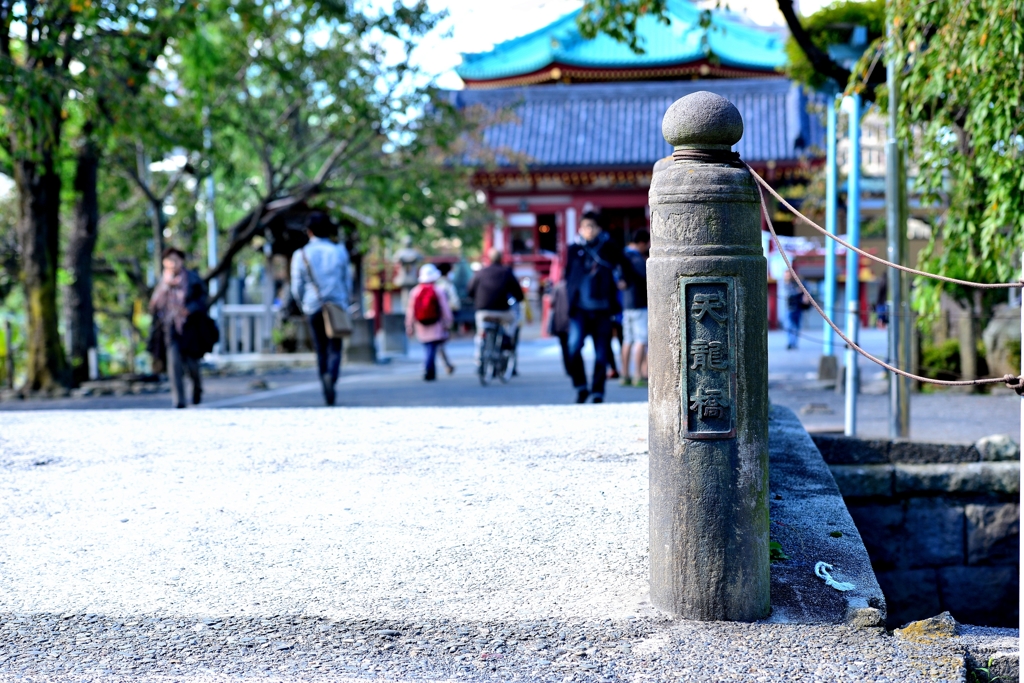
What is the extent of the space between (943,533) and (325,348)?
5594mm

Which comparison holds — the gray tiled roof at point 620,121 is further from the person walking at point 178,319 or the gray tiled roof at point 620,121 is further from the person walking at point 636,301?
the person walking at point 178,319

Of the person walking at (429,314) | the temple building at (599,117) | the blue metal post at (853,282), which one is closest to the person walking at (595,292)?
the blue metal post at (853,282)

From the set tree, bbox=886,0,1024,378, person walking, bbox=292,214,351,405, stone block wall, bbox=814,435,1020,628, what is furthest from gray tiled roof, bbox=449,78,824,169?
stone block wall, bbox=814,435,1020,628

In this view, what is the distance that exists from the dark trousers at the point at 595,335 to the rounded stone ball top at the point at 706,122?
572 centimetres

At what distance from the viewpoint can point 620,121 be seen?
95.2 ft

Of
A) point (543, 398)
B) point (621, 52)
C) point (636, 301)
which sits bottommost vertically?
point (543, 398)

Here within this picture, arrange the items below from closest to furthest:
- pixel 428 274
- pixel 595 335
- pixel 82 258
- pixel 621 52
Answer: pixel 595 335 → pixel 428 274 → pixel 82 258 → pixel 621 52

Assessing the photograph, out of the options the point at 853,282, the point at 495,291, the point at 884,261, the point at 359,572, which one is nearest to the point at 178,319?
the point at 495,291

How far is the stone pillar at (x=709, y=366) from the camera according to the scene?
3188 millimetres

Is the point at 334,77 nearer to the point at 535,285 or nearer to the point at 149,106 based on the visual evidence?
the point at 149,106

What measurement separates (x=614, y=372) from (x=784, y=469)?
822cm

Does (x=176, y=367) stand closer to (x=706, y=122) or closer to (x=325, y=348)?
(x=325, y=348)

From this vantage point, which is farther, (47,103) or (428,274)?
(428,274)

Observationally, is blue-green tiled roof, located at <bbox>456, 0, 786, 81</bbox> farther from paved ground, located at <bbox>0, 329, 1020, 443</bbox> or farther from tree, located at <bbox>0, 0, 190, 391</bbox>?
tree, located at <bbox>0, 0, 190, 391</bbox>
